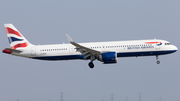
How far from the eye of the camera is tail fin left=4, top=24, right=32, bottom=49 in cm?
5647

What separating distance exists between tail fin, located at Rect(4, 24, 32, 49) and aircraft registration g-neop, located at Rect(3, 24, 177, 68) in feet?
2.12

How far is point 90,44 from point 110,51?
12.3 ft

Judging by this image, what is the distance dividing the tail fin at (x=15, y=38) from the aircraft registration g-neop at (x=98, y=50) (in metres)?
0.65

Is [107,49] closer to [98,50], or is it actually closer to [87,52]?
[98,50]

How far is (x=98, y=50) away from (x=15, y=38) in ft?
49.4

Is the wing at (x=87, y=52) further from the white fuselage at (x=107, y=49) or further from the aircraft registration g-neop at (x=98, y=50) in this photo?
the white fuselage at (x=107, y=49)

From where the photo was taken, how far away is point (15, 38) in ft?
187

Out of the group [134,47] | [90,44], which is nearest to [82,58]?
[90,44]

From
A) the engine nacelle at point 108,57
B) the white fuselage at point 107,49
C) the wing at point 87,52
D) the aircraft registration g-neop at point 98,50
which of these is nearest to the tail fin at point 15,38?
the aircraft registration g-neop at point 98,50

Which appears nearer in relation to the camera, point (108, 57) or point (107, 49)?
point (108, 57)

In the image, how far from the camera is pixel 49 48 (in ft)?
179

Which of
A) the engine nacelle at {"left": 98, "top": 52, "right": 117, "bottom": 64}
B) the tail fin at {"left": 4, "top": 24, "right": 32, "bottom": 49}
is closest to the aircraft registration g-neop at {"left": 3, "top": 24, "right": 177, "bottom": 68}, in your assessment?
the engine nacelle at {"left": 98, "top": 52, "right": 117, "bottom": 64}

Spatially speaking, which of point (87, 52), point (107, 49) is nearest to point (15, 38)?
point (87, 52)

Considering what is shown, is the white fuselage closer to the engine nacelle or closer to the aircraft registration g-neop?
the aircraft registration g-neop
